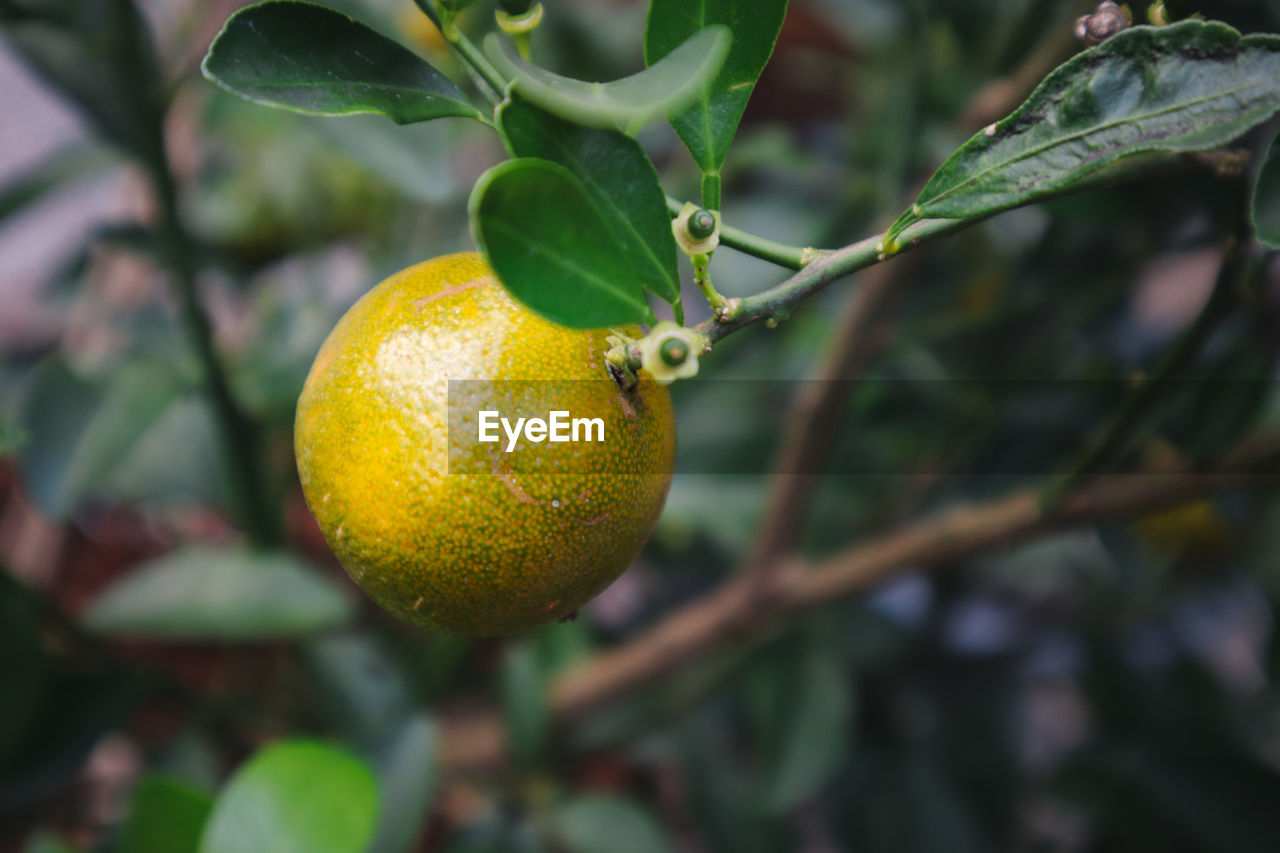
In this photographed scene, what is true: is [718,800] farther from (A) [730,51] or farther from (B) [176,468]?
(A) [730,51]

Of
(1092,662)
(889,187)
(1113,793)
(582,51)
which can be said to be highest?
(582,51)

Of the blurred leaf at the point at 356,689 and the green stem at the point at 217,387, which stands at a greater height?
the green stem at the point at 217,387

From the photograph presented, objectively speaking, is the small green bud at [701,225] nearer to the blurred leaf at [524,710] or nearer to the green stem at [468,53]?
the green stem at [468,53]

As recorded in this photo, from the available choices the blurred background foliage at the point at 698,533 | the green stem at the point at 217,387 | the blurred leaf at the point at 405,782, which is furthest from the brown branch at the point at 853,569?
the green stem at the point at 217,387

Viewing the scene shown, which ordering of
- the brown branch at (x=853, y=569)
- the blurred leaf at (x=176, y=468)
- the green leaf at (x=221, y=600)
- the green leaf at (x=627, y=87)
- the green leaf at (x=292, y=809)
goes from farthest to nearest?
1. the blurred leaf at (x=176, y=468)
2. the green leaf at (x=221, y=600)
3. the brown branch at (x=853, y=569)
4. the green leaf at (x=292, y=809)
5. the green leaf at (x=627, y=87)

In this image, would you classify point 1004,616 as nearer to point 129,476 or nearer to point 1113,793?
point 1113,793

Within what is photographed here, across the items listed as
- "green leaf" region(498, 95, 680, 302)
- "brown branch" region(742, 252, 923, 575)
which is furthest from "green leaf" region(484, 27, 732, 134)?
"brown branch" region(742, 252, 923, 575)

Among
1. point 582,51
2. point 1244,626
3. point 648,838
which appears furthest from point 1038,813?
point 582,51

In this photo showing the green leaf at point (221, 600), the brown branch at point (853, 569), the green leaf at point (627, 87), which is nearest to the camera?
the green leaf at point (627, 87)

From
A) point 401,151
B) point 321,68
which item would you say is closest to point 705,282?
point 321,68
